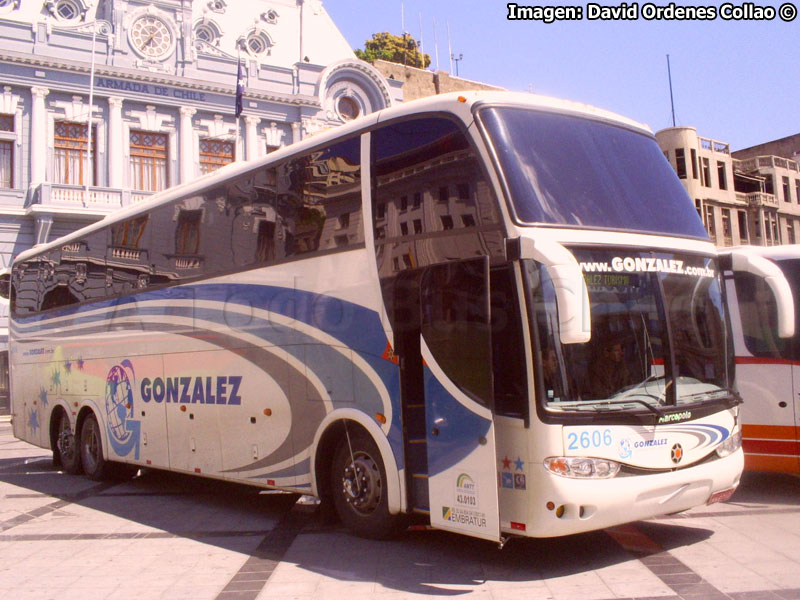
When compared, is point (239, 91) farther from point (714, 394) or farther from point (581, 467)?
point (581, 467)

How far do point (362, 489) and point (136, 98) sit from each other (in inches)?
1121

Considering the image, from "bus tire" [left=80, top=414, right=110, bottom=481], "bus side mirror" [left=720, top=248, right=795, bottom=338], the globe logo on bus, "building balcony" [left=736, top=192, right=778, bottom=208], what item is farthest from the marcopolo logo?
"building balcony" [left=736, top=192, right=778, bottom=208]

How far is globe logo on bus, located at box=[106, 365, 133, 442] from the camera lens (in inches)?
498

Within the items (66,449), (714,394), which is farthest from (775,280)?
(66,449)

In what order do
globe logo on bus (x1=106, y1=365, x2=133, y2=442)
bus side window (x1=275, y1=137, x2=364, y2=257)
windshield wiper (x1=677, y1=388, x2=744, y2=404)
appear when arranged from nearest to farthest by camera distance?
windshield wiper (x1=677, y1=388, x2=744, y2=404)
bus side window (x1=275, y1=137, x2=364, y2=257)
globe logo on bus (x1=106, y1=365, x2=133, y2=442)

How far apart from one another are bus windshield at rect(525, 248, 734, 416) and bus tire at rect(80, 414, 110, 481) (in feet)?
31.2

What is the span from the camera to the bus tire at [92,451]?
13.8 metres

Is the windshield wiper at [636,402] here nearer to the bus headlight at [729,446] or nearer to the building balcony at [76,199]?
the bus headlight at [729,446]

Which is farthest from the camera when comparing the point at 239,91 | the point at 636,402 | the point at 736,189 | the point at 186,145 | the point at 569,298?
the point at 736,189

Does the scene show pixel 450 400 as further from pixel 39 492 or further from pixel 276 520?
pixel 39 492

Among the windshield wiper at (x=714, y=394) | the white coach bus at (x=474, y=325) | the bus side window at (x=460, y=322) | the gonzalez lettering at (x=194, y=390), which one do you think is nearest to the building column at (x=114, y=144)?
the gonzalez lettering at (x=194, y=390)

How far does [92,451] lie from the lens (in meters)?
14.2

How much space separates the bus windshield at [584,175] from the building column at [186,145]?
93.1 ft

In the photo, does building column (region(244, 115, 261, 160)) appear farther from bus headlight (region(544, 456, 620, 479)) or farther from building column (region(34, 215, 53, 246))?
bus headlight (region(544, 456, 620, 479))
